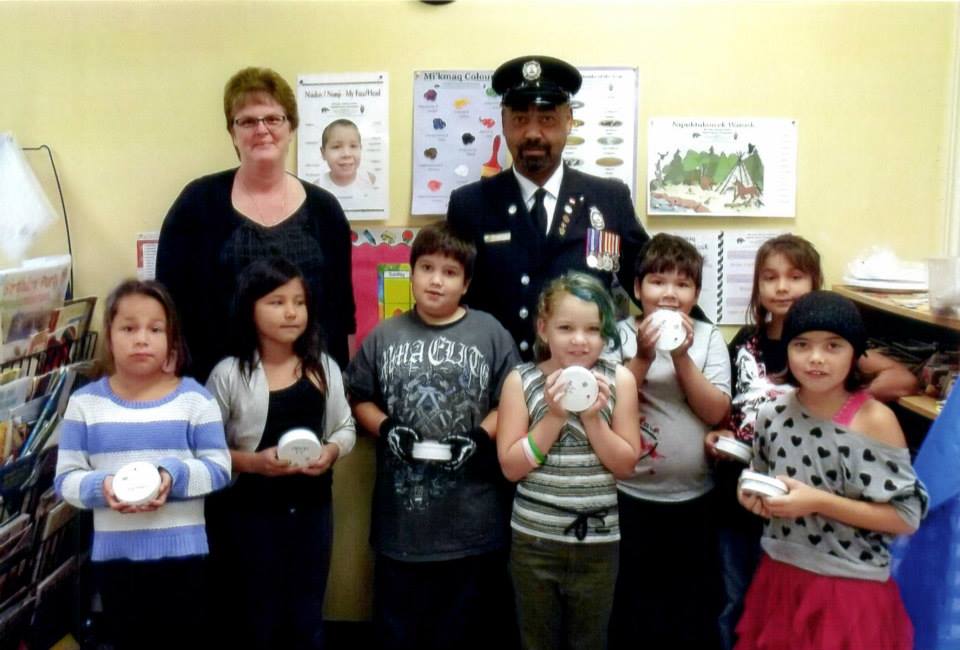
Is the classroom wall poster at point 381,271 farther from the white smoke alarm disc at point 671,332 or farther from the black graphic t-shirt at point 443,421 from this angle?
the white smoke alarm disc at point 671,332

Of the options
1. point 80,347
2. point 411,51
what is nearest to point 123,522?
point 80,347

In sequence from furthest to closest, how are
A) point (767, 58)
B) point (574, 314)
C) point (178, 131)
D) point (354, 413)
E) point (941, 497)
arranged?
point (178, 131) → point (767, 58) → point (354, 413) → point (574, 314) → point (941, 497)

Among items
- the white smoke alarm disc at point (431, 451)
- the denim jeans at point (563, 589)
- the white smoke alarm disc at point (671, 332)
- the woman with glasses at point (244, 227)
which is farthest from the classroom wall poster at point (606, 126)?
the denim jeans at point (563, 589)

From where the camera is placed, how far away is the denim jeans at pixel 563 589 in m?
1.81

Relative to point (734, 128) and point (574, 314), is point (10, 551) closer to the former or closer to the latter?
point (574, 314)

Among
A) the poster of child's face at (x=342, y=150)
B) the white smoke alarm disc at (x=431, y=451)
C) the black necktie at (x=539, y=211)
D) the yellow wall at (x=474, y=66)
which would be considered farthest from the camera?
the poster of child's face at (x=342, y=150)

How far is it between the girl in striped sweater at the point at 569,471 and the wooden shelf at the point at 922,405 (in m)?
0.72

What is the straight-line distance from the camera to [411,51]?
240 cm

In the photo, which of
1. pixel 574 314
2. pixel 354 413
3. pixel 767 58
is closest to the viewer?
pixel 574 314

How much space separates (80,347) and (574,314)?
1598 millimetres

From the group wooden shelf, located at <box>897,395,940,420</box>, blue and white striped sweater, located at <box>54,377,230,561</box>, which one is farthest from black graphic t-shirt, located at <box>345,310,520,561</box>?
wooden shelf, located at <box>897,395,940,420</box>

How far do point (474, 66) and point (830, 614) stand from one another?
1833 millimetres

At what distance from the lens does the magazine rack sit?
6.76 feet

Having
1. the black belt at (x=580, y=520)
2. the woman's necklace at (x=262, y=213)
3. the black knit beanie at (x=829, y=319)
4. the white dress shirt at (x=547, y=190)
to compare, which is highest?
the white dress shirt at (x=547, y=190)
